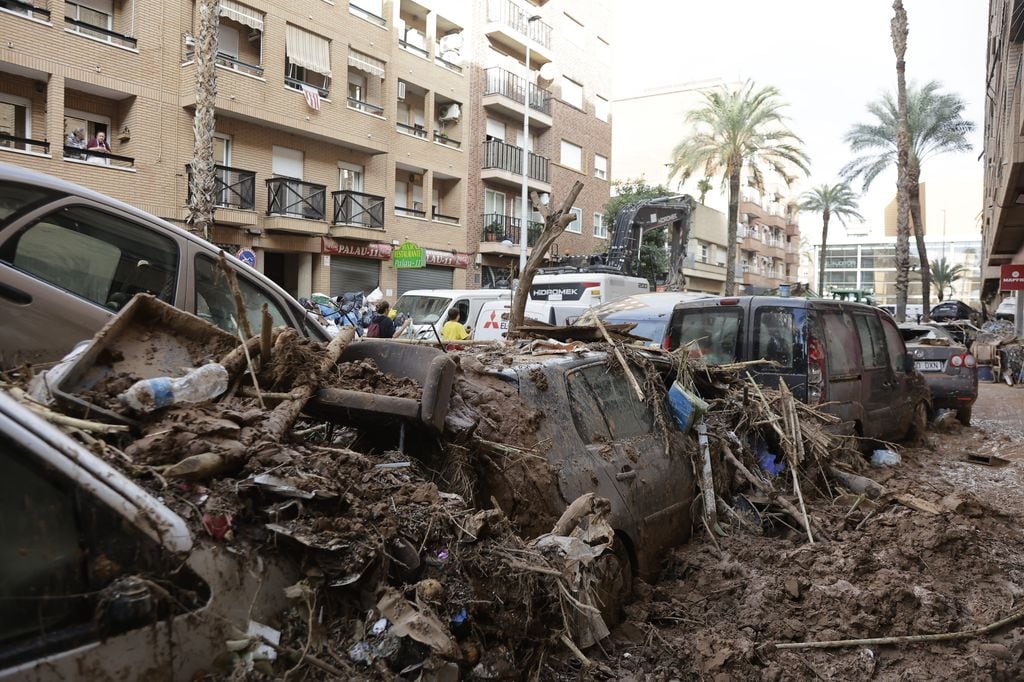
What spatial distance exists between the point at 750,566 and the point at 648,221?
1913cm

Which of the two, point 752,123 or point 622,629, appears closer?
point 622,629

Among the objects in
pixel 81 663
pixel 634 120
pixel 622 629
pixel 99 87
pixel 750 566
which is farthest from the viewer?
pixel 634 120

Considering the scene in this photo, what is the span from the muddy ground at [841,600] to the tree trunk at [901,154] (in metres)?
23.8

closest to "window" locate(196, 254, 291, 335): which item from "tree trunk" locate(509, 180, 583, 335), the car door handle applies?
the car door handle

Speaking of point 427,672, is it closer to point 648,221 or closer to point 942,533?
point 942,533

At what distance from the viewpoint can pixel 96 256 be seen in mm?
4496

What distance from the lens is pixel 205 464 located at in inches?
97.4

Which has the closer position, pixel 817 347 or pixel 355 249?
pixel 817 347

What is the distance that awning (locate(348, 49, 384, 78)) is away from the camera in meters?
25.6

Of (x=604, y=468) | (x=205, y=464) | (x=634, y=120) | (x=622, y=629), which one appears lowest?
(x=622, y=629)

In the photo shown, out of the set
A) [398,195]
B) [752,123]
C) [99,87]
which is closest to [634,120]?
[752,123]

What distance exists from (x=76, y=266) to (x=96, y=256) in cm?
14

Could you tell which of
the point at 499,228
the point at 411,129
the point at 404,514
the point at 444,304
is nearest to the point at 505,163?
the point at 499,228

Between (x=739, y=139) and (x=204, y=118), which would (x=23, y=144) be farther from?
(x=739, y=139)
